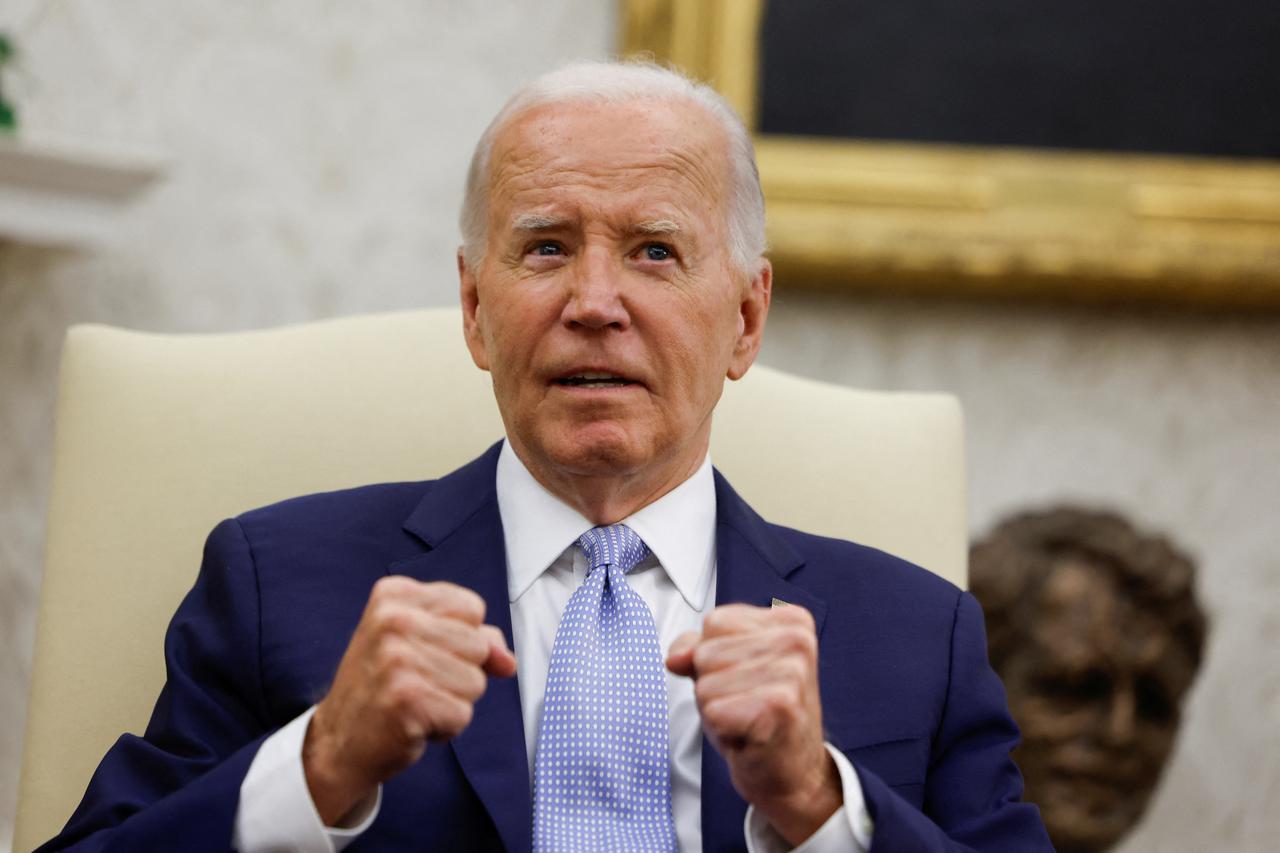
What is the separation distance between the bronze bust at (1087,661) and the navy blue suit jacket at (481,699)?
1.00 m

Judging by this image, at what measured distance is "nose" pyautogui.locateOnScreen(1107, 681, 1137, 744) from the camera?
2.64m

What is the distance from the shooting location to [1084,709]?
8.68 ft

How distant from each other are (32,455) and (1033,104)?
1.99 m

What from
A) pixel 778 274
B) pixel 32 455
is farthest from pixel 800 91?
pixel 32 455

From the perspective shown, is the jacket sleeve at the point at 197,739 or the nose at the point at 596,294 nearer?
the jacket sleeve at the point at 197,739

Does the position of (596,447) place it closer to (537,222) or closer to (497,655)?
(537,222)

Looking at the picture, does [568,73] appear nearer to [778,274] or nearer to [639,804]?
[639,804]

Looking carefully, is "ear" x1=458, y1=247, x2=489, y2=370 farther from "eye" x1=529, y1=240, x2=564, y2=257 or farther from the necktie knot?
the necktie knot

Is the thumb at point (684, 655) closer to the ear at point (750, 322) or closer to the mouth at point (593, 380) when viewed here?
the mouth at point (593, 380)

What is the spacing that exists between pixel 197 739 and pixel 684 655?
0.49 meters

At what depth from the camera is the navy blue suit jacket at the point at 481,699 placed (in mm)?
1400

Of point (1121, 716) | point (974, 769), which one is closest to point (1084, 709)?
point (1121, 716)

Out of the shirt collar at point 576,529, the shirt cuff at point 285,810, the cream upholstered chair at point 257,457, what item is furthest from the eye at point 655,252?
A: the shirt cuff at point 285,810

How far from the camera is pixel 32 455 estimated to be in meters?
2.82
